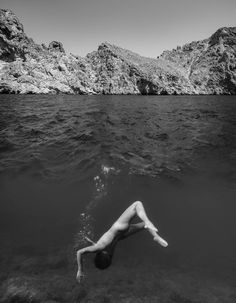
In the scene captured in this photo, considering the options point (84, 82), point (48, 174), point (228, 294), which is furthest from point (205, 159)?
point (84, 82)

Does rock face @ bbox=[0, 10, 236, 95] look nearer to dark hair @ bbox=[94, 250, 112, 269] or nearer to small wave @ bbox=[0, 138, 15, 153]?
small wave @ bbox=[0, 138, 15, 153]

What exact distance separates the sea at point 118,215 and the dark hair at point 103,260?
1.40ft

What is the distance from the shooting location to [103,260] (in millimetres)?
6914

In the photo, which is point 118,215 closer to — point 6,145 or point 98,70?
point 6,145

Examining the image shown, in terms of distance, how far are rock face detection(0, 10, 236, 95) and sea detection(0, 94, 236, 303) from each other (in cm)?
7412

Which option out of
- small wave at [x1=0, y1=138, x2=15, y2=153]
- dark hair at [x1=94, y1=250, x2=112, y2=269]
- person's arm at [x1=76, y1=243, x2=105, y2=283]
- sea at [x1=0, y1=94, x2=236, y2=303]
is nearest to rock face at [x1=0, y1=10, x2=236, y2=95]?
small wave at [x1=0, y1=138, x2=15, y2=153]

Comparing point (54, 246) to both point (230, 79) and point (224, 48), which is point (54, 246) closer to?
point (230, 79)

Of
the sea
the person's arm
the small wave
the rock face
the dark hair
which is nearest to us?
the person's arm

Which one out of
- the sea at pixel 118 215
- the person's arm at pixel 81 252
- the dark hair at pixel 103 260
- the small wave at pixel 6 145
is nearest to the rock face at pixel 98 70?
the small wave at pixel 6 145

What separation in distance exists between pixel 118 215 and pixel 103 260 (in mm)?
2610

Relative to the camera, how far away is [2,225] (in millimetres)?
8570

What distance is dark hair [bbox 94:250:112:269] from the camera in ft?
22.7

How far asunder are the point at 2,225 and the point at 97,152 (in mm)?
6472

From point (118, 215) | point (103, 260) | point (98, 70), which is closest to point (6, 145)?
point (118, 215)
